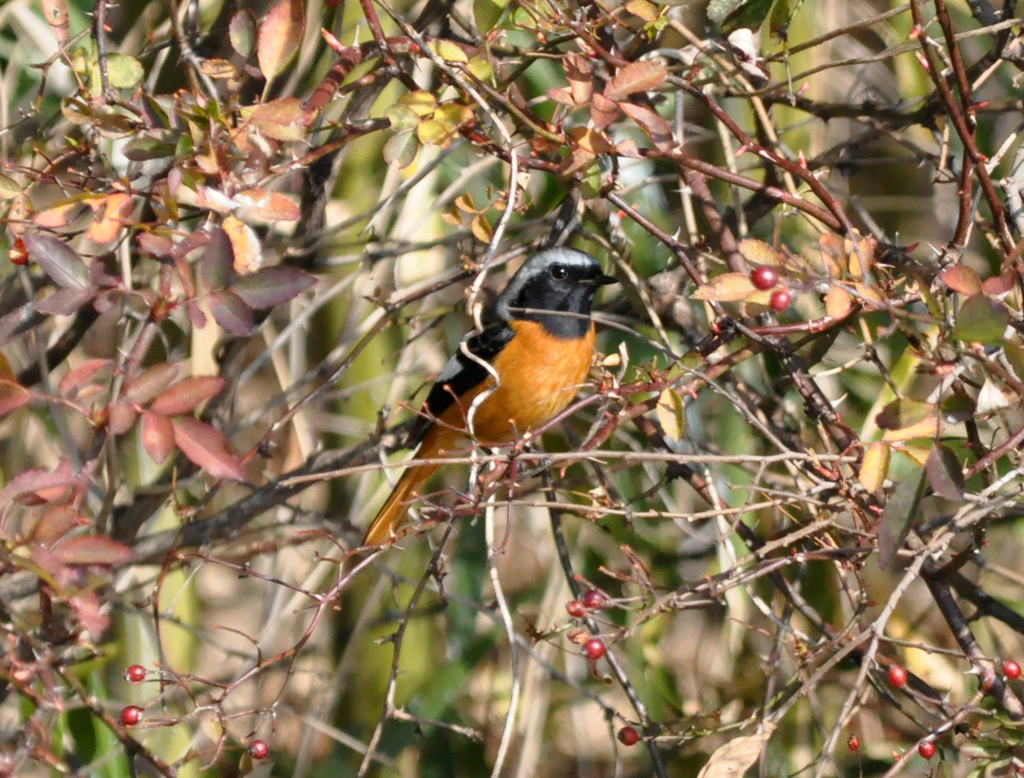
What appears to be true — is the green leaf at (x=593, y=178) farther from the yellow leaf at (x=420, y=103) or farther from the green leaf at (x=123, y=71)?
the green leaf at (x=123, y=71)

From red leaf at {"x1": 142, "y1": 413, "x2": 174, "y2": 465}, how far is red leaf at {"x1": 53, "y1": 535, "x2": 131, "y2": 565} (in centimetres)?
22

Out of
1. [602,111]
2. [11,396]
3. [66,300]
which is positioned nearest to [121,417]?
[11,396]

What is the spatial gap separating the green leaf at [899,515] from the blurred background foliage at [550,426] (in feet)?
0.04

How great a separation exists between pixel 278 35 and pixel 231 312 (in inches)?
23.8

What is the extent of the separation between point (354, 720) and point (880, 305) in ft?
11.3

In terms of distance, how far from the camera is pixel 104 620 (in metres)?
1.84

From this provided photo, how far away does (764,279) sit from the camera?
1.68 m

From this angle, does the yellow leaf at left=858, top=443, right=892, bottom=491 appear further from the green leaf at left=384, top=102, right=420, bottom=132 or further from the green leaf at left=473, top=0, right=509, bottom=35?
the green leaf at left=473, top=0, right=509, bottom=35

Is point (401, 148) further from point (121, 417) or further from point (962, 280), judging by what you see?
point (962, 280)

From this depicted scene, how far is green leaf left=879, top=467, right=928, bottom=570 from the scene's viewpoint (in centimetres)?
162

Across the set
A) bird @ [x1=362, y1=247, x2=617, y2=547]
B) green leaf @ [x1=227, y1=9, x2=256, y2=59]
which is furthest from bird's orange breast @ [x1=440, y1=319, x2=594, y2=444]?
green leaf @ [x1=227, y1=9, x2=256, y2=59]

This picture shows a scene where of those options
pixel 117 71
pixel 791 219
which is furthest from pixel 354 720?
pixel 117 71

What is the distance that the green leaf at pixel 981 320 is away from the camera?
1.50 meters

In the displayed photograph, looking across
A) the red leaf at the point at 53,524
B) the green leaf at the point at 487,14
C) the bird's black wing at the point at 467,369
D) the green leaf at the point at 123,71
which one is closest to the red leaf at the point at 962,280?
the green leaf at the point at 487,14
